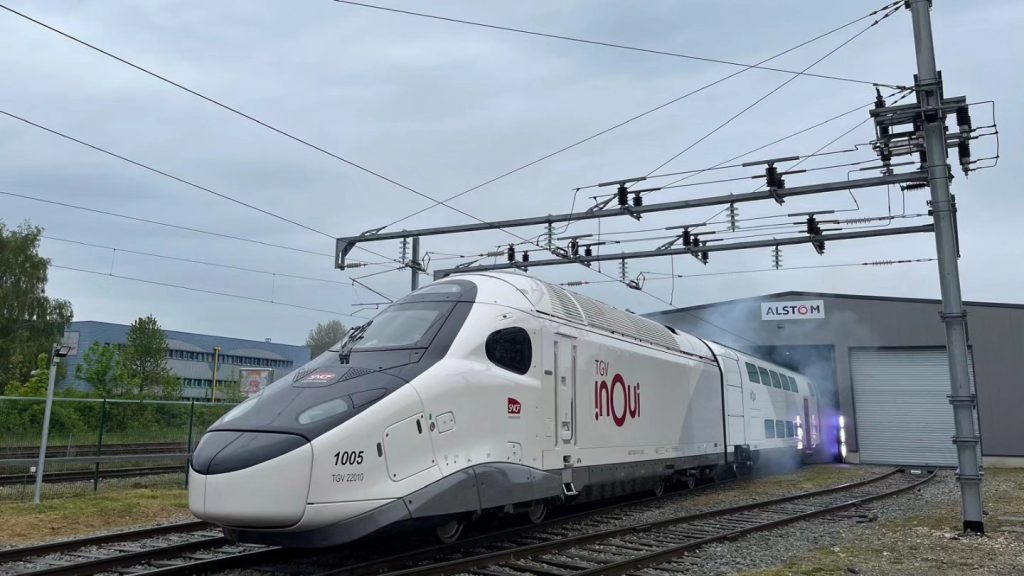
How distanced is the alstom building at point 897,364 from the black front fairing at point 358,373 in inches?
1054

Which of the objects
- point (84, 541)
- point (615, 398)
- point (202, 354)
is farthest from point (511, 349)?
point (202, 354)

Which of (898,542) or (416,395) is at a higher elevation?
(416,395)

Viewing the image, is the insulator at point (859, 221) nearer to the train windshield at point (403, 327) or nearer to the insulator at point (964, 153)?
the insulator at point (964, 153)

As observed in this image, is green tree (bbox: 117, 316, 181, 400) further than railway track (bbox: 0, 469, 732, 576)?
Yes

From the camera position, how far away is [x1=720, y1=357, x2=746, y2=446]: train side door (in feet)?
58.0

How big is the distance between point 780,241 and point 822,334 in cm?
1780

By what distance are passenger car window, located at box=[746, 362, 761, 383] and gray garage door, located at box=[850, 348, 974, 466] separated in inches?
519

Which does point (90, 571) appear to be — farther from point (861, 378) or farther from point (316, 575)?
point (861, 378)

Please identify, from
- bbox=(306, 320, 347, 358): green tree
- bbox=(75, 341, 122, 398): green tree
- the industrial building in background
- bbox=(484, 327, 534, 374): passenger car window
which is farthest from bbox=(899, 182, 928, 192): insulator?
bbox=(306, 320, 347, 358): green tree

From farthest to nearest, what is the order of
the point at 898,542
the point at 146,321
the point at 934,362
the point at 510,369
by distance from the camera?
1. the point at 146,321
2. the point at 934,362
3. the point at 898,542
4. the point at 510,369

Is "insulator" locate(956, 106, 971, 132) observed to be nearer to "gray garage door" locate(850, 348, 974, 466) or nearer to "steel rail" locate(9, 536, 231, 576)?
"steel rail" locate(9, 536, 231, 576)

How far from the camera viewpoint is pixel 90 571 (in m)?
7.57

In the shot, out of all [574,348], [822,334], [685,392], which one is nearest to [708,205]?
[685,392]

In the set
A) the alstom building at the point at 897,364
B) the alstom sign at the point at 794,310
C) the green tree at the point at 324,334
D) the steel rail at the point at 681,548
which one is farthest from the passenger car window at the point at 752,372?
the green tree at the point at 324,334
